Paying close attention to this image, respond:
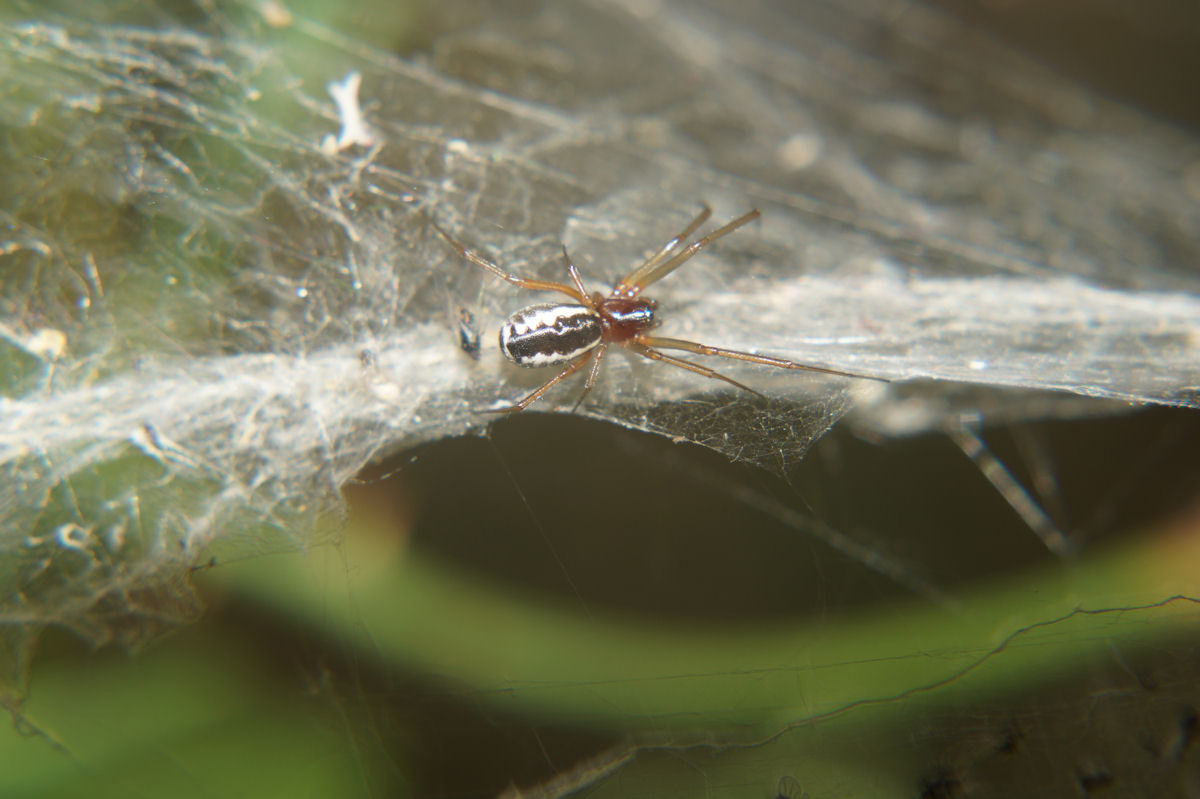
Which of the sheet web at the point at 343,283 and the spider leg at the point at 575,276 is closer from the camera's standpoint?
the sheet web at the point at 343,283

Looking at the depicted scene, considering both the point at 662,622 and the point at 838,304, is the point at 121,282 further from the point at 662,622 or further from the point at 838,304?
the point at 838,304

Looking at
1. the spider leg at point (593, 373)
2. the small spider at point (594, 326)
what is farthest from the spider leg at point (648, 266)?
the spider leg at point (593, 373)

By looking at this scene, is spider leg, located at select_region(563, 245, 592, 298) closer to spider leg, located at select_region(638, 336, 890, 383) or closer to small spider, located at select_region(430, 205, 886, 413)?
small spider, located at select_region(430, 205, 886, 413)

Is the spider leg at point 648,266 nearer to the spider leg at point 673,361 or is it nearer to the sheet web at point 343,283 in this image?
the sheet web at point 343,283

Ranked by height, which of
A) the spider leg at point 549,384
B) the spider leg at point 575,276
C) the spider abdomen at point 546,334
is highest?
the spider leg at point 575,276

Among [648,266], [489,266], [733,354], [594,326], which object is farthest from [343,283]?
[733,354]

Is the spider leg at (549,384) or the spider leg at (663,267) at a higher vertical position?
the spider leg at (663,267)

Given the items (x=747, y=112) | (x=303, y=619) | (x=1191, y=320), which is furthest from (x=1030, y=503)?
(x=303, y=619)
